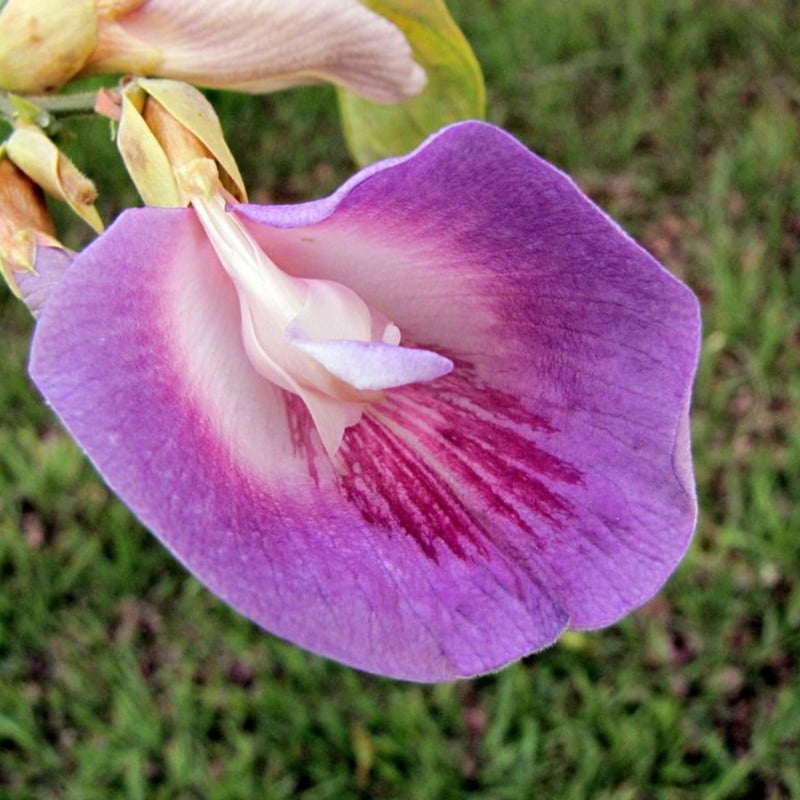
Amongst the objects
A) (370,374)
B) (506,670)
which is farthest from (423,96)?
(506,670)

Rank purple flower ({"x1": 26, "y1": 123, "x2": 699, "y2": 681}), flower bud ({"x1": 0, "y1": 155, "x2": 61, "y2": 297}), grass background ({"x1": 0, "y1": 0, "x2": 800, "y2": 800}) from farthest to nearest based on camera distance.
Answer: grass background ({"x1": 0, "y1": 0, "x2": 800, "y2": 800}) → flower bud ({"x1": 0, "y1": 155, "x2": 61, "y2": 297}) → purple flower ({"x1": 26, "y1": 123, "x2": 699, "y2": 681})

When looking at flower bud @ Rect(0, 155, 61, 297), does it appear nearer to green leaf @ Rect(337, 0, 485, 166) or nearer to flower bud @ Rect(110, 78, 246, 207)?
flower bud @ Rect(110, 78, 246, 207)

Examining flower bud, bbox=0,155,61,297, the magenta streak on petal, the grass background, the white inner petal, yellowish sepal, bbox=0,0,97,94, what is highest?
yellowish sepal, bbox=0,0,97,94

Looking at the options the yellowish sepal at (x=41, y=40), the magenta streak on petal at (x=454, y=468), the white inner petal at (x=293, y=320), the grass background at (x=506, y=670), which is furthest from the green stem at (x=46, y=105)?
the grass background at (x=506, y=670)

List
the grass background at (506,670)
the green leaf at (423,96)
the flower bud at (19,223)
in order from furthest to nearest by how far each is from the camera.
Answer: the grass background at (506,670)
the green leaf at (423,96)
the flower bud at (19,223)

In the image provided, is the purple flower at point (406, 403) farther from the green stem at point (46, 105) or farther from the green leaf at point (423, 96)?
the green leaf at point (423, 96)

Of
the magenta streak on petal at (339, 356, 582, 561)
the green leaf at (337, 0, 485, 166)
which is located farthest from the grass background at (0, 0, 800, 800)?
the magenta streak on petal at (339, 356, 582, 561)

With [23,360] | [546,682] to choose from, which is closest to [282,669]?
[546,682]

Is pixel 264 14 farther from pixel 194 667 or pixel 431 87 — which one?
pixel 194 667

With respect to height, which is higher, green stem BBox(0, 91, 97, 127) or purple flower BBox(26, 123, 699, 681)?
green stem BBox(0, 91, 97, 127)
